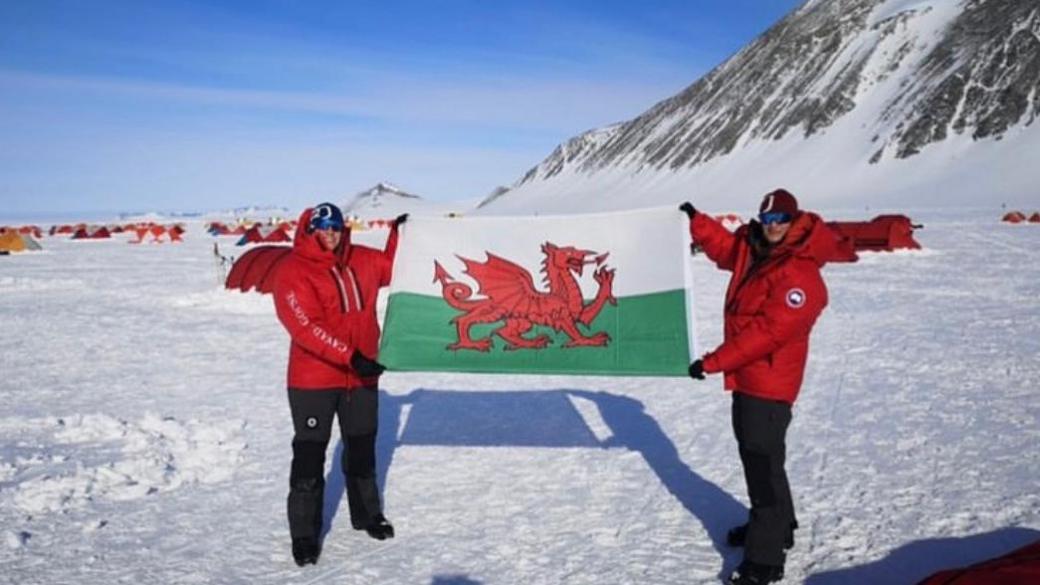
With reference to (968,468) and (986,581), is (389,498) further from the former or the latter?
(968,468)

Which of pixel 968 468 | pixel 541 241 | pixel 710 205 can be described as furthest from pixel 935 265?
pixel 710 205

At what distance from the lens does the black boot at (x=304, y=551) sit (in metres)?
4.80

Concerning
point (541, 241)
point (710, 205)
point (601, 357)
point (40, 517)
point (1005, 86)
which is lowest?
point (40, 517)

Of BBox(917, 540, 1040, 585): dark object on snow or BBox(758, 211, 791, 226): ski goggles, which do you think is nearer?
BBox(917, 540, 1040, 585): dark object on snow

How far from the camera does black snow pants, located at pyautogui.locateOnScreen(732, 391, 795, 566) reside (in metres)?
4.41

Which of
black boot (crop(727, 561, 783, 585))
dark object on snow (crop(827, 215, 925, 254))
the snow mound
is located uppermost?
dark object on snow (crop(827, 215, 925, 254))

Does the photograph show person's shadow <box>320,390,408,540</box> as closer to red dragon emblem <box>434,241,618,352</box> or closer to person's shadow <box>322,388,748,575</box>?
person's shadow <box>322,388,748,575</box>

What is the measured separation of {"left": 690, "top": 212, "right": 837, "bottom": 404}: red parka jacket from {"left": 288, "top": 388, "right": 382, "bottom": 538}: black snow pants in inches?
86.4

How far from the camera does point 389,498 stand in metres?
5.94

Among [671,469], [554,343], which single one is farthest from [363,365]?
[671,469]

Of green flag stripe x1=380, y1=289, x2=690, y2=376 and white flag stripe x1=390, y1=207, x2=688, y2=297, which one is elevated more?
white flag stripe x1=390, y1=207, x2=688, y2=297

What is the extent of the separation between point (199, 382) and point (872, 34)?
395 ft

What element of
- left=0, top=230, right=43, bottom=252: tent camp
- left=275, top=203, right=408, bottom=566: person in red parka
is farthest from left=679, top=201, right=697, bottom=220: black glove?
left=0, top=230, right=43, bottom=252: tent camp

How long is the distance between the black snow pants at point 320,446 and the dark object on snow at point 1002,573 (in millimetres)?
3254
